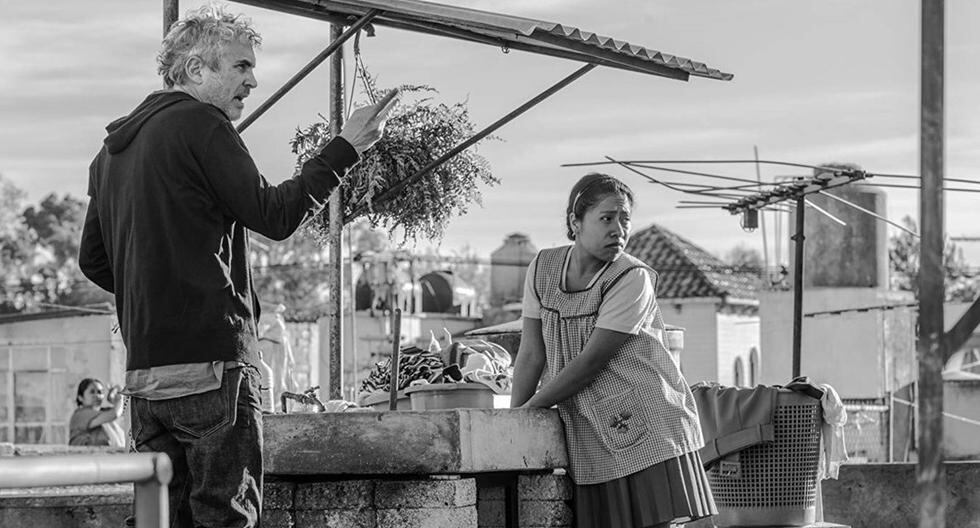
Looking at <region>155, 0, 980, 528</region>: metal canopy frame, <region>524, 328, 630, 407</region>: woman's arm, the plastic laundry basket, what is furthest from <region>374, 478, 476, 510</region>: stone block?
the plastic laundry basket

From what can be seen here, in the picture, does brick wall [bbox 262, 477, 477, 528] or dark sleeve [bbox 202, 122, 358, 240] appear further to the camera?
brick wall [bbox 262, 477, 477, 528]

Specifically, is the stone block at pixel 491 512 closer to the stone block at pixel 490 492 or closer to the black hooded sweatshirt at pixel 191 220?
the stone block at pixel 490 492

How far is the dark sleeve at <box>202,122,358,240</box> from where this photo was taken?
415 cm

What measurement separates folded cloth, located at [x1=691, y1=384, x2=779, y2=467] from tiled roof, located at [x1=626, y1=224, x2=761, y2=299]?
3038 cm

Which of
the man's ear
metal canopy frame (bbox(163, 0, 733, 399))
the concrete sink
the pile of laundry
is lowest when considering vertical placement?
the concrete sink

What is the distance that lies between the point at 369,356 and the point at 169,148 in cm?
2688

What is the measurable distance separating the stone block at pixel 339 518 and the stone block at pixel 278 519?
0.14ft

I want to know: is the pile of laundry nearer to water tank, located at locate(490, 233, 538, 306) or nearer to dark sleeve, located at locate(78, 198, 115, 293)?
dark sleeve, located at locate(78, 198, 115, 293)

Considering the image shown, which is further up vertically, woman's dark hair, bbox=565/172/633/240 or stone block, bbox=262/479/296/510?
woman's dark hair, bbox=565/172/633/240

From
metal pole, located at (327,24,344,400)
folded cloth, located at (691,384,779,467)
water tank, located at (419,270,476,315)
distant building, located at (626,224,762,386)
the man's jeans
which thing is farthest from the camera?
distant building, located at (626,224,762,386)

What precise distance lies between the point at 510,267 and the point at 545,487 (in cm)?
3612

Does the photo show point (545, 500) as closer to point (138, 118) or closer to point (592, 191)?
point (592, 191)

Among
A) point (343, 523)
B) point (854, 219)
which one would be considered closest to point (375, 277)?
point (854, 219)

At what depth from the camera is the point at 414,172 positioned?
7.01 meters
